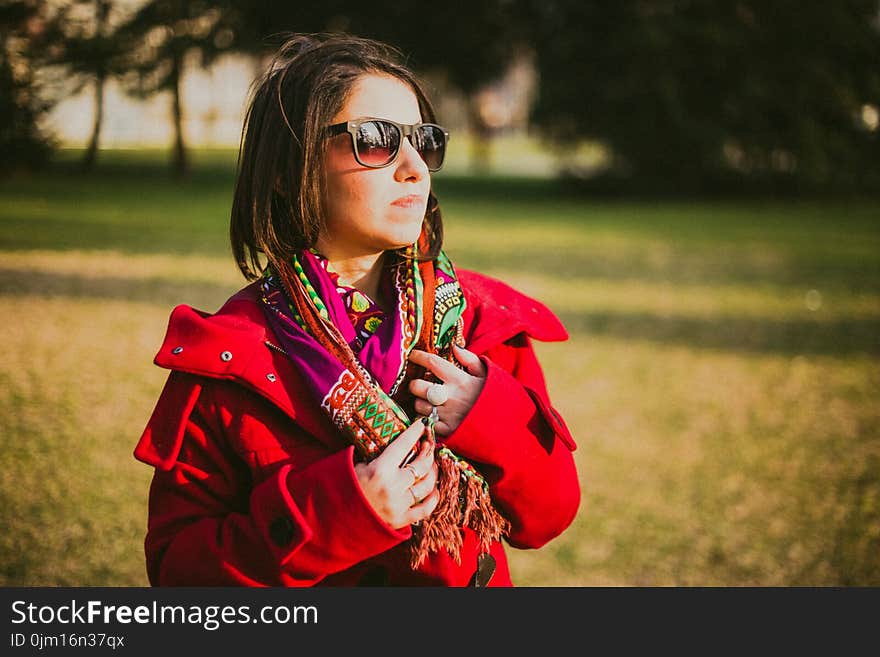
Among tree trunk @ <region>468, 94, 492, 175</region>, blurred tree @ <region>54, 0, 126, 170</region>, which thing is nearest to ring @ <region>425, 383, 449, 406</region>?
blurred tree @ <region>54, 0, 126, 170</region>

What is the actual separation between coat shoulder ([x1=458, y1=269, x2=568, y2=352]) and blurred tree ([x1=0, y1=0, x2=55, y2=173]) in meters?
5.01

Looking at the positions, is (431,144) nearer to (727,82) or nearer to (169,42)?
(169,42)

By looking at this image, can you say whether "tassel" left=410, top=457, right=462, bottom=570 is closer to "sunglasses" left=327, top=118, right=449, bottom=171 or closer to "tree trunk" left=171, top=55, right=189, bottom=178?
"sunglasses" left=327, top=118, right=449, bottom=171

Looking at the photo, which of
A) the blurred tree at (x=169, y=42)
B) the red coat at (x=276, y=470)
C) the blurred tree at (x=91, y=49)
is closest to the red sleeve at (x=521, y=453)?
the red coat at (x=276, y=470)

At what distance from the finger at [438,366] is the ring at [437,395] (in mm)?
29

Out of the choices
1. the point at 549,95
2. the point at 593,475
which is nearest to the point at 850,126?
the point at 549,95

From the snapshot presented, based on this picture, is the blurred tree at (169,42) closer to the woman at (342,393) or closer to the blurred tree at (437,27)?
the woman at (342,393)

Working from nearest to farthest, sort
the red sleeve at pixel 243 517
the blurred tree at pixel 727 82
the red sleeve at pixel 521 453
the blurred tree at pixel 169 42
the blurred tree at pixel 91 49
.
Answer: the red sleeve at pixel 243 517
the red sleeve at pixel 521 453
the blurred tree at pixel 91 49
the blurred tree at pixel 169 42
the blurred tree at pixel 727 82

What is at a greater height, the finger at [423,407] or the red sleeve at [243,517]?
the finger at [423,407]

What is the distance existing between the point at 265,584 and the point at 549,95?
2507 cm

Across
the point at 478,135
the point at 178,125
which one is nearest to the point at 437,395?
the point at 178,125

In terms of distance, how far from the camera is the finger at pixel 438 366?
1526 millimetres

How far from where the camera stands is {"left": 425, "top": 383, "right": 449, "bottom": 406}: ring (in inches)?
59.2

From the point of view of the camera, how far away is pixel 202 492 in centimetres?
152
